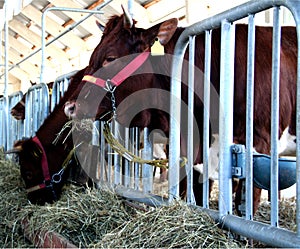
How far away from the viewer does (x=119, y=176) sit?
3836mm

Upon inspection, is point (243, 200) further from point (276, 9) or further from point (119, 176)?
point (119, 176)

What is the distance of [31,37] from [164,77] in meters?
12.8

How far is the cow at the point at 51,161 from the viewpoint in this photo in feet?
14.0

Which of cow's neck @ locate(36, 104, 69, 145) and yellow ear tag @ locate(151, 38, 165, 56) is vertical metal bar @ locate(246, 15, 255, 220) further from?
cow's neck @ locate(36, 104, 69, 145)

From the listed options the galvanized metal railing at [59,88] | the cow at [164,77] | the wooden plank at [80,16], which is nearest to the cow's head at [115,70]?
the cow at [164,77]

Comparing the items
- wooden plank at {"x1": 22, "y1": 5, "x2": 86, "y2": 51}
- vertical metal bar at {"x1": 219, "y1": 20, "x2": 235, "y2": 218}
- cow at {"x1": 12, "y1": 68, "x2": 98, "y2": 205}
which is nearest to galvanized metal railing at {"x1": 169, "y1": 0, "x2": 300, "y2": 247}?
vertical metal bar at {"x1": 219, "y1": 20, "x2": 235, "y2": 218}

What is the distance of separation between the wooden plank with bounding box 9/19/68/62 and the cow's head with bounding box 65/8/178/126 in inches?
482

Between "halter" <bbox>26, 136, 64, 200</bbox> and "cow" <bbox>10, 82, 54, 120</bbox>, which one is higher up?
"cow" <bbox>10, 82, 54, 120</bbox>

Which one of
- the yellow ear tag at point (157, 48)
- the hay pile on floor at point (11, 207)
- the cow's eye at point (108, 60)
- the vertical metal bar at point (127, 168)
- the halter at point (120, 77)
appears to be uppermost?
the yellow ear tag at point (157, 48)

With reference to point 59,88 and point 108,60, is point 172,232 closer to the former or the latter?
point 108,60

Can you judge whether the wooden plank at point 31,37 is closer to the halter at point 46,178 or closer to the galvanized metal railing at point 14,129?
the galvanized metal railing at point 14,129

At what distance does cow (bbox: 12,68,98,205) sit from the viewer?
4.27m

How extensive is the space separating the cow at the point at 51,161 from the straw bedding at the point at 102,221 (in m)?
0.16

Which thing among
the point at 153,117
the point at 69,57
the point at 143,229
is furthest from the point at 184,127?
the point at 69,57
